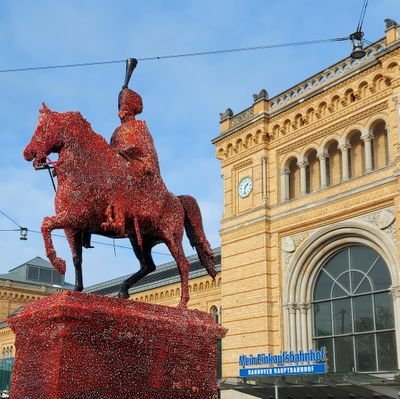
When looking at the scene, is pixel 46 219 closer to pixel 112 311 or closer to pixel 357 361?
pixel 112 311

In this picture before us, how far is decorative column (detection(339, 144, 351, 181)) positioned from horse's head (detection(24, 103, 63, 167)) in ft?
52.8

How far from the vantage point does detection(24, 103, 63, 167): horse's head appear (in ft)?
22.5

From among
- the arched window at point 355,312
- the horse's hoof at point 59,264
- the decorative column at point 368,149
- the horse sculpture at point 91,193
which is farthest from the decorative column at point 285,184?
the horse's hoof at point 59,264

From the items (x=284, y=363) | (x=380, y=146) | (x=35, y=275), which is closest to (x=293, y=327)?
(x=284, y=363)

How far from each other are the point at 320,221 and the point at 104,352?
16761mm

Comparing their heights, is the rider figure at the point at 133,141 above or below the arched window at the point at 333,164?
below

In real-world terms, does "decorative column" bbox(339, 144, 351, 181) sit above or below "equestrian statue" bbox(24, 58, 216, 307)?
above

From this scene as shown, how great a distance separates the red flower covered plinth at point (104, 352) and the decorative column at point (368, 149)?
15.3 m

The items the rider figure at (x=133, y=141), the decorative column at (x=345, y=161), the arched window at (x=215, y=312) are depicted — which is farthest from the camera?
the arched window at (x=215, y=312)

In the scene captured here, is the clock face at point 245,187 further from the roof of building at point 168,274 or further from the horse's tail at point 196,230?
the horse's tail at point 196,230

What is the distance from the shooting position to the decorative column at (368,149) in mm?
20812

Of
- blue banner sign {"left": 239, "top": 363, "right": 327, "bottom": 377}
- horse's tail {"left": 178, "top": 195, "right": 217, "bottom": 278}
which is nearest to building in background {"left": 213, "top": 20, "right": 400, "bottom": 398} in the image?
blue banner sign {"left": 239, "top": 363, "right": 327, "bottom": 377}

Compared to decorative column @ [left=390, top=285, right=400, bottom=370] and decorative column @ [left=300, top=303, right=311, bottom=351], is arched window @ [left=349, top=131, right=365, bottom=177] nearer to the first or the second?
decorative column @ [left=390, top=285, right=400, bottom=370]

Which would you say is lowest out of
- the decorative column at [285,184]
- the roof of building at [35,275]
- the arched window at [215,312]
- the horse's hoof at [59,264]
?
the horse's hoof at [59,264]
